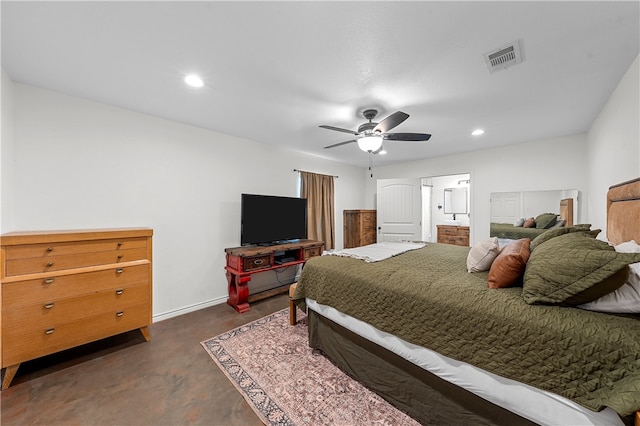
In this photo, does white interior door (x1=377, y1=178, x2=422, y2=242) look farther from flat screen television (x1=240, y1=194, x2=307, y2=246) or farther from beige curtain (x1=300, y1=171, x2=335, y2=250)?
flat screen television (x1=240, y1=194, x2=307, y2=246)

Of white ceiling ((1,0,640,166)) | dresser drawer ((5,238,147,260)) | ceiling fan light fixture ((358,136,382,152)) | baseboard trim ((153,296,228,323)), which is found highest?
white ceiling ((1,0,640,166))

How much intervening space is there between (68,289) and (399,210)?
16.6 feet

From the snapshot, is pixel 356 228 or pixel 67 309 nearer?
pixel 67 309

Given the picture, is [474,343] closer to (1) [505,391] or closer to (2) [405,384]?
(1) [505,391]

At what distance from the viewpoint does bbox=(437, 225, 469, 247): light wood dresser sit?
5.27m

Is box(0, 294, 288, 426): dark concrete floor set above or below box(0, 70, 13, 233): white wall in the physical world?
below

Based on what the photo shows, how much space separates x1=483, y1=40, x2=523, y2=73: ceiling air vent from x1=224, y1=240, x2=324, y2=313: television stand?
117 inches

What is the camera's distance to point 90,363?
6.57 feet

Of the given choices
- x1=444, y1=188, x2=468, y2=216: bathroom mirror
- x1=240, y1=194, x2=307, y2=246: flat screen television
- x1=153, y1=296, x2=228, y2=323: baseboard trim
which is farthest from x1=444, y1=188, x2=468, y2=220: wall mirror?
x1=153, y1=296, x2=228, y2=323: baseboard trim

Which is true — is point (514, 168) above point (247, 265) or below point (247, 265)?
above

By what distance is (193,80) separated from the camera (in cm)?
196

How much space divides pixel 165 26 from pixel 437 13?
157 centimetres

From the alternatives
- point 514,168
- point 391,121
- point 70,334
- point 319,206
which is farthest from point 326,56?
point 514,168

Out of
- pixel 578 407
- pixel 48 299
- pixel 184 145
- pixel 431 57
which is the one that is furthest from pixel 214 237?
pixel 578 407
